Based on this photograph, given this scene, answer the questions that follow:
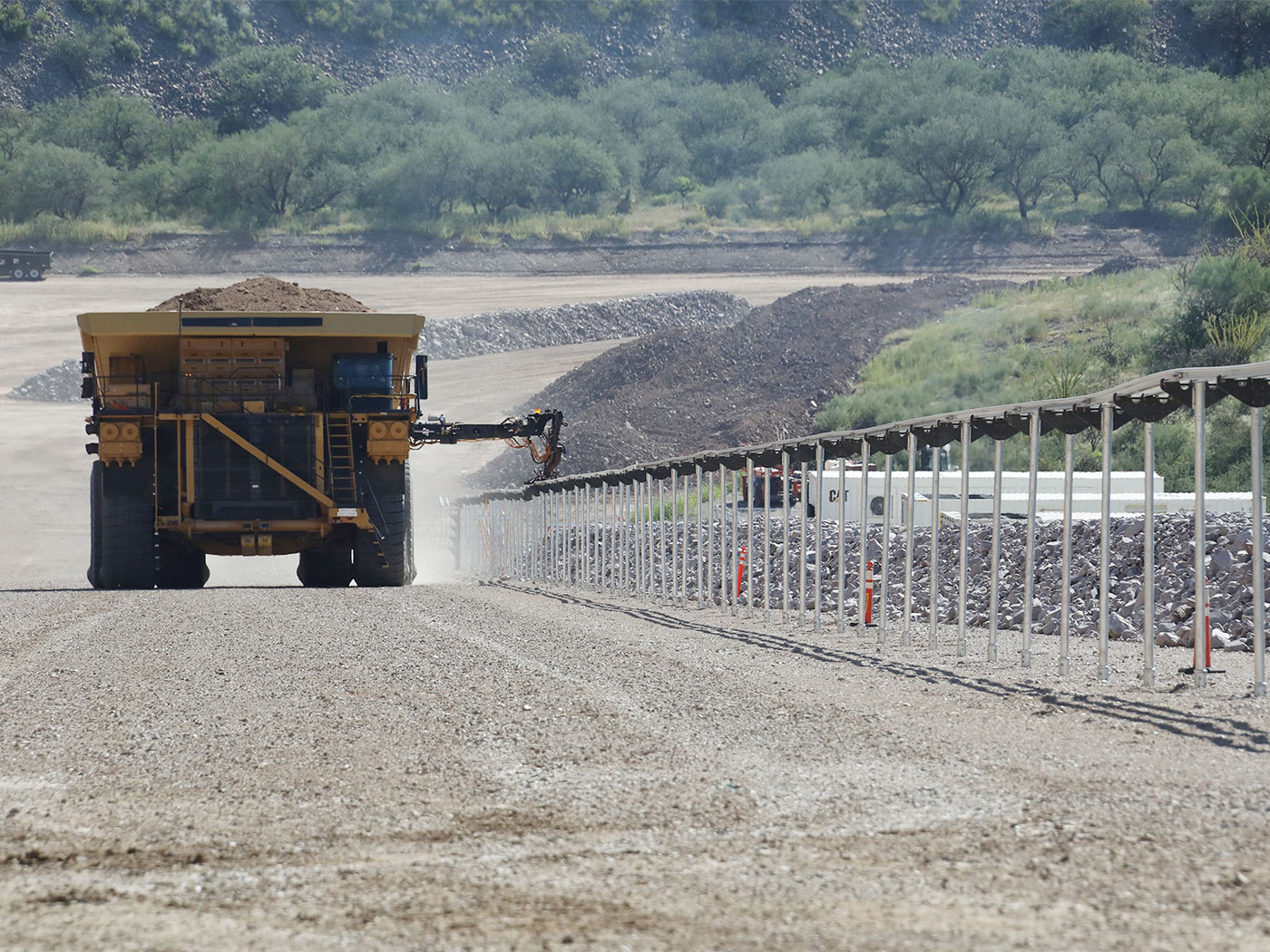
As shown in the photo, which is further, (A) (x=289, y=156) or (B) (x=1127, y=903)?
(A) (x=289, y=156)

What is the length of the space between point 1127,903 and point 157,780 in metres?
4.55

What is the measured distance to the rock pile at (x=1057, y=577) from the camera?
17531mm

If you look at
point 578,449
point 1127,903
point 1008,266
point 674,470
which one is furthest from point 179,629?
point 1008,266

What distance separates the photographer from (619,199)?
116 meters

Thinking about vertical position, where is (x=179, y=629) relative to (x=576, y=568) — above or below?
above

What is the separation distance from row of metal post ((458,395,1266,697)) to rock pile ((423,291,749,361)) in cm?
2567

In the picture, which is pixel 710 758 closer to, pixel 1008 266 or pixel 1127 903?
pixel 1127 903

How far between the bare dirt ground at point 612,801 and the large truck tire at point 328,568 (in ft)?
34.9

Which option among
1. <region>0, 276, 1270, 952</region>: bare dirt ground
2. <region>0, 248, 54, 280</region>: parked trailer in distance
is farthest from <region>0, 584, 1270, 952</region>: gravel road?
<region>0, 248, 54, 280</region>: parked trailer in distance

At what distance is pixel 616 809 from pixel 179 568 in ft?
61.8

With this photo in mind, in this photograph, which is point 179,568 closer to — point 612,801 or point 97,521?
point 97,521

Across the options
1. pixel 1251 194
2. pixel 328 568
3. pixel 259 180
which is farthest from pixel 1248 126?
pixel 328 568

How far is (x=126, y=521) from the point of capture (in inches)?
908

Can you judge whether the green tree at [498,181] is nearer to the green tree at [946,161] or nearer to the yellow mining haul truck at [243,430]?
the green tree at [946,161]
